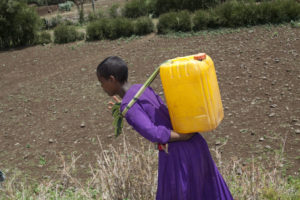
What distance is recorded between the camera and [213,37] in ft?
28.6

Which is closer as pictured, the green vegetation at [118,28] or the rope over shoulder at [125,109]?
the rope over shoulder at [125,109]

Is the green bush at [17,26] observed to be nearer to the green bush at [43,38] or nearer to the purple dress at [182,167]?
the green bush at [43,38]

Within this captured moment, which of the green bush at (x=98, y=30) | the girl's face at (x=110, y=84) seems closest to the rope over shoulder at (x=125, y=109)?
the girl's face at (x=110, y=84)

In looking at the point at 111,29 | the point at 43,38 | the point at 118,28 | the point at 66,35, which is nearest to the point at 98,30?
the point at 111,29

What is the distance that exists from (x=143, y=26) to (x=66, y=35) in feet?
8.58

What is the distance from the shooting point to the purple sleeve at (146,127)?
6.01 ft

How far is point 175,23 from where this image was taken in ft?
33.2

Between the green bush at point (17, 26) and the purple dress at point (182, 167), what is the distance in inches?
429

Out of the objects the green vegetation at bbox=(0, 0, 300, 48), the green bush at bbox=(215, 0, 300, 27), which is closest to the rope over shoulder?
the green vegetation at bbox=(0, 0, 300, 48)

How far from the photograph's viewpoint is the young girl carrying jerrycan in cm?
194

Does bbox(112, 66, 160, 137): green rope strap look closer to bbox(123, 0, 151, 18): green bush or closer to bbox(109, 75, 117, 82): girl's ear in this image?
bbox(109, 75, 117, 82): girl's ear

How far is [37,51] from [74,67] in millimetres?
3105

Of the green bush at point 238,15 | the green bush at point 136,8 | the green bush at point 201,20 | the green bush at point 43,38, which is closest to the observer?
the green bush at point 238,15

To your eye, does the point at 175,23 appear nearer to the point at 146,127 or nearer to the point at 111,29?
the point at 111,29
